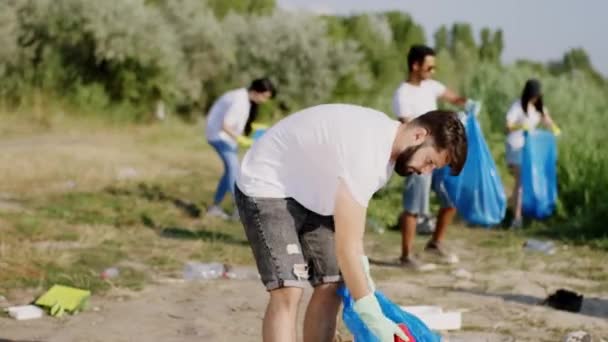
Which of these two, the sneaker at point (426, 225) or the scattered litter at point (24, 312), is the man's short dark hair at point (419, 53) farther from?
the scattered litter at point (24, 312)

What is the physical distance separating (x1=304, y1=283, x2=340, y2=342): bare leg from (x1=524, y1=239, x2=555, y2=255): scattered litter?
4.17 meters

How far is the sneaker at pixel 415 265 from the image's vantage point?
656cm

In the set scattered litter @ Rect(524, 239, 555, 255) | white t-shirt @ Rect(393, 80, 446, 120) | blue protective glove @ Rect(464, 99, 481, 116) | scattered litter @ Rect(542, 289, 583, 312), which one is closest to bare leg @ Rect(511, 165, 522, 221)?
scattered litter @ Rect(524, 239, 555, 255)

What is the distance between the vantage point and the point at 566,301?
5340 mm

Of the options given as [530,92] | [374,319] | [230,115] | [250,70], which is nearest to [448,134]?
[374,319]

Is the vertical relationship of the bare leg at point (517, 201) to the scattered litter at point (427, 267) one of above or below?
above

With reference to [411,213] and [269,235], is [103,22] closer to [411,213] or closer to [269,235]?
[411,213]

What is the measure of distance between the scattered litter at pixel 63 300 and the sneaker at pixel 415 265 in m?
2.31

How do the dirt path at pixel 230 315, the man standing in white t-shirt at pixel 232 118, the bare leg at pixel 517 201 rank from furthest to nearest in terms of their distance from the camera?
the bare leg at pixel 517 201 → the man standing in white t-shirt at pixel 232 118 → the dirt path at pixel 230 315

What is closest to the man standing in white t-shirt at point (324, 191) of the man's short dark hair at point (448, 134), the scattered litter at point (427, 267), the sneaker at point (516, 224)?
the man's short dark hair at point (448, 134)

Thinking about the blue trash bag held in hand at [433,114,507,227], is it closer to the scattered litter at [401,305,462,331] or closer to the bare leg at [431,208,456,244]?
the bare leg at [431,208,456,244]

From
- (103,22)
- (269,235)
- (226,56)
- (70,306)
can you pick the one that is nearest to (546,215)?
(70,306)

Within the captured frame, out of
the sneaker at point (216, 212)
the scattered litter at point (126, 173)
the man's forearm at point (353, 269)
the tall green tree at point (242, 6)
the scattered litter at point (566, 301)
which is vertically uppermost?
the tall green tree at point (242, 6)

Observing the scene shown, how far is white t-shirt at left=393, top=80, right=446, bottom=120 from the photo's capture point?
6.34 meters
